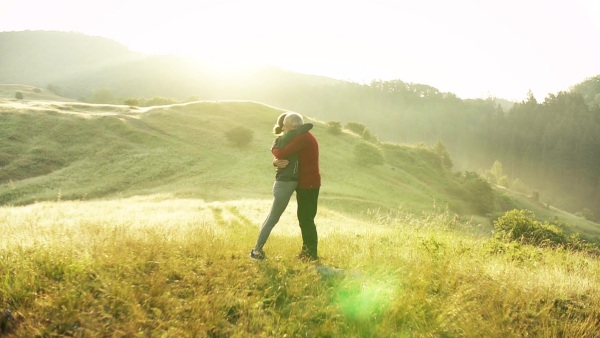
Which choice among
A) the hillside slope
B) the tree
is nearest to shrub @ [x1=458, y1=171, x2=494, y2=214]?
the hillside slope

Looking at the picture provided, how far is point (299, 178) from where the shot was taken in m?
6.66

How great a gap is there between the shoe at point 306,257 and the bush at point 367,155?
5552 centimetres

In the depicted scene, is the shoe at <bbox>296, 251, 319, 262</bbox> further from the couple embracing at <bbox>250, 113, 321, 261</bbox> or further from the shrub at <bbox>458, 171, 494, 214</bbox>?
the shrub at <bbox>458, 171, 494, 214</bbox>

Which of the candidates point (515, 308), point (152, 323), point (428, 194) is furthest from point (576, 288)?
point (428, 194)

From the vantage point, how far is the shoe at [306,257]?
20.7 feet

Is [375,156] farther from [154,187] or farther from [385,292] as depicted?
[385,292]

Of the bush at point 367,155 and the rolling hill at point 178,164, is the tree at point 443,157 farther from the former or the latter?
the bush at point 367,155

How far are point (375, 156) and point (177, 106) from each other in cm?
4001

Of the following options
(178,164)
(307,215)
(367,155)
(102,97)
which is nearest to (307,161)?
(307,215)

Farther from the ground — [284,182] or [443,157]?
[284,182]

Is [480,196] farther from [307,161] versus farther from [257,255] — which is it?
[257,255]

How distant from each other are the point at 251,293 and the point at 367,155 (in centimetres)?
5771

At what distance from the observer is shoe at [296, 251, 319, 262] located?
6316 millimetres

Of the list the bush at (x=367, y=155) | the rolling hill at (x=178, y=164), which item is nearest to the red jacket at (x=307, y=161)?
the rolling hill at (x=178, y=164)
